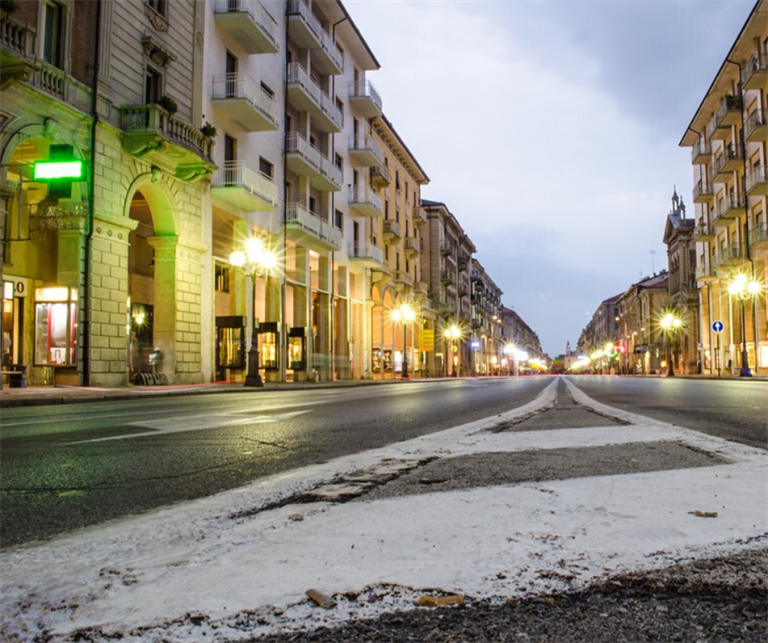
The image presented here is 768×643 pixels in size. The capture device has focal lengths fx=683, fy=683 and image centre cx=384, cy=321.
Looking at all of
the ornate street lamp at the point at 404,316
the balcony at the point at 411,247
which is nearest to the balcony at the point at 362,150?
the ornate street lamp at the point at 404,316

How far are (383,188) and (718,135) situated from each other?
901 inches

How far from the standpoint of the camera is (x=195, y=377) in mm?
22469

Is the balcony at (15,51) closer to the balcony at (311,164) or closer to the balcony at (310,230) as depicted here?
the balcony at (310,230)

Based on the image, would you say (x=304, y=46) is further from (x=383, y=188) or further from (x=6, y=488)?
(x=6, y=488)

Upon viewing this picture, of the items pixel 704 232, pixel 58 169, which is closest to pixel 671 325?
pixel 704 232

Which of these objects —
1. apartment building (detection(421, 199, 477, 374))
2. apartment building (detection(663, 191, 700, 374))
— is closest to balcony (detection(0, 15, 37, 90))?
apartment building (detection(421, 199, 477, 374))

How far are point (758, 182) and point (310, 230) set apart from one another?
24.3 m

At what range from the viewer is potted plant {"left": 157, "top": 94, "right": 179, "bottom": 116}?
66.5ft

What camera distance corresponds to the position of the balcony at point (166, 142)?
62.8ft

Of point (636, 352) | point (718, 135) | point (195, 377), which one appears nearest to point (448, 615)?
point (195, 377)

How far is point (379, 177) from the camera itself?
147 feet

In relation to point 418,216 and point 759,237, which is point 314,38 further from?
point 418,216

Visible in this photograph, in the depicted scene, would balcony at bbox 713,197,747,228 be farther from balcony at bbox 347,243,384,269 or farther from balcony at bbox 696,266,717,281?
balcony at bbox 347,243,384,269

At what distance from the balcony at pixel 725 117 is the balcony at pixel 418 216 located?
22548mm
